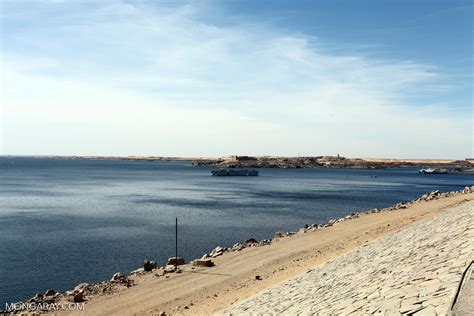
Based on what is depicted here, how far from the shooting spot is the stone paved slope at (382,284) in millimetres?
9062

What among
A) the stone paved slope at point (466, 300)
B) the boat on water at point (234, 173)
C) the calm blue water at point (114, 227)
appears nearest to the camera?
the stone paved slope at point (466, 300)

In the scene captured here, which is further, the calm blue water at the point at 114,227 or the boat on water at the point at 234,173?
the boat on water at the point at 234,173

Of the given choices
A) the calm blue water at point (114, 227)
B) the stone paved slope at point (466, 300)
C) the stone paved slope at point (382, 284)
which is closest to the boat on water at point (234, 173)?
the calm blue water at point (114, 227)

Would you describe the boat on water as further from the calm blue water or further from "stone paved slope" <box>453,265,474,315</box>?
"stone paved slope" <box>453,265,474,315</box>

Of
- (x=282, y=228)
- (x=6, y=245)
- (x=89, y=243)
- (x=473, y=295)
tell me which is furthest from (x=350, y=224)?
(x=473, y=295)

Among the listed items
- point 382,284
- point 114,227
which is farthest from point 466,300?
point 114,227

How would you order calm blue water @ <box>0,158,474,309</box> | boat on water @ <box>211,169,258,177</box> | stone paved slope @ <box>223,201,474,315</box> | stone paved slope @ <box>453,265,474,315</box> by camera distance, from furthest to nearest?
boat on water @ <box>211,169,258,177</box>, calm blue water @ <box>0,158,474,309</box>, stone paved slope @ <box>223,201,474,315</box>, stone paved slope @ <box>453,265,474,315</box>

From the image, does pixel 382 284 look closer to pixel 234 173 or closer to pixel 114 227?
pixel 114 227

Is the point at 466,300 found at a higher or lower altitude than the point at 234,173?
higher

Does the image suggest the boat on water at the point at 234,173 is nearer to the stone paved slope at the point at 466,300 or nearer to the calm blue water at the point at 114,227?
the calm blue water at the point at 114,227

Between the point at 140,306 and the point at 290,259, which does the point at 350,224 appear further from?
the point at 140,306

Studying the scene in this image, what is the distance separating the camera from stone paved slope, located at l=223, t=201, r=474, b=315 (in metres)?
9.06

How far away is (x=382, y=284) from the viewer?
11.9 metres

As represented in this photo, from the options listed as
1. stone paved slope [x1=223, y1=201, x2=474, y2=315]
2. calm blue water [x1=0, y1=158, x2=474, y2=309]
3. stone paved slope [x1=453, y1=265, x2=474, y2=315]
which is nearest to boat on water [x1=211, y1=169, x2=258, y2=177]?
calm blue water [x1=0, y1=158, x2=474, y2=309]
